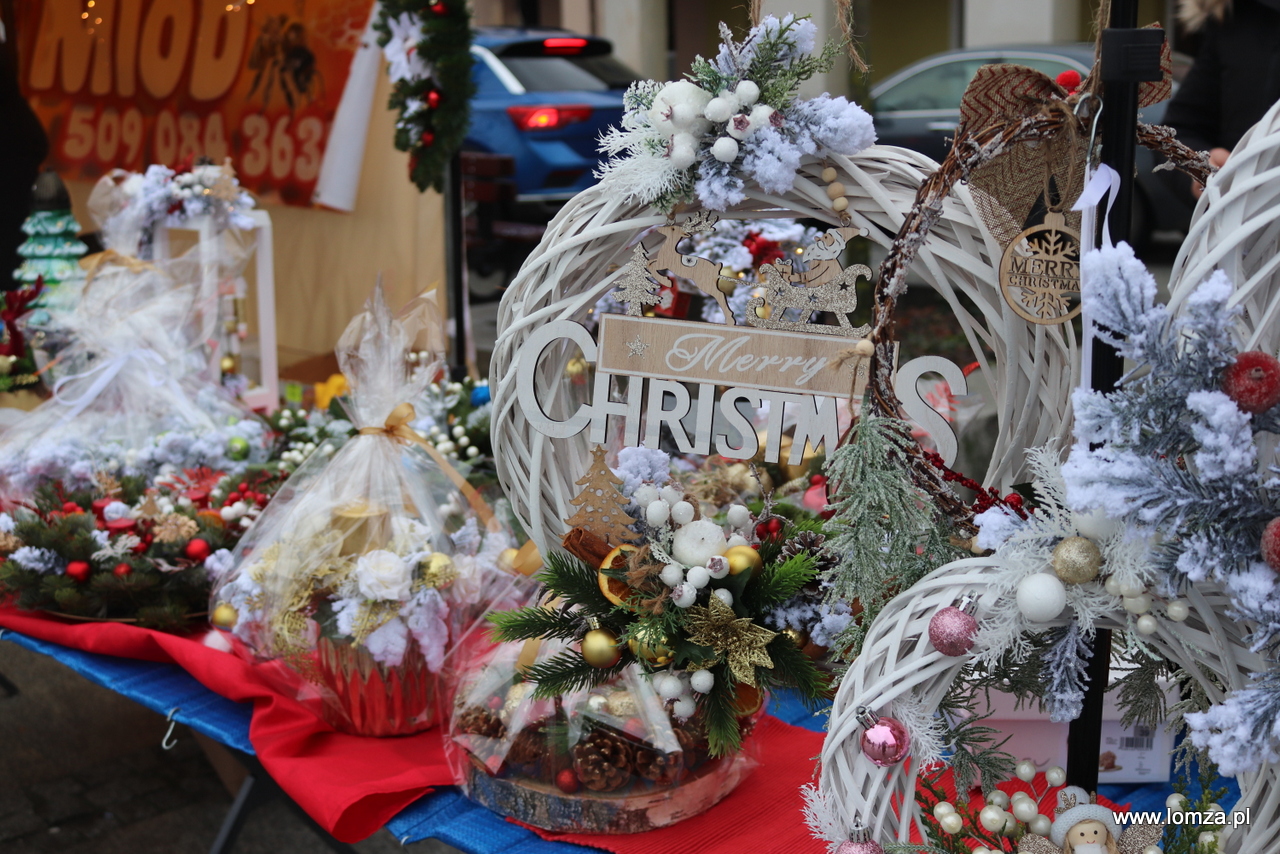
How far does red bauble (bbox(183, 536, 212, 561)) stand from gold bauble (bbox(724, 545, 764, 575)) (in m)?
1.06

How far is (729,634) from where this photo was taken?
112 cm

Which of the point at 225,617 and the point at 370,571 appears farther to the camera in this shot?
the point at 225,617

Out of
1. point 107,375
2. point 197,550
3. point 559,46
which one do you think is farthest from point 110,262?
point 559,46

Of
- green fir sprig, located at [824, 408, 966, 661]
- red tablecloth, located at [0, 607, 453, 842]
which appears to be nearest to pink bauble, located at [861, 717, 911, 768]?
green fir sprig, located at [824, 408, 966, 661]

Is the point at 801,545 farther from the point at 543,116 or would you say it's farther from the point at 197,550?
the point at 543,116

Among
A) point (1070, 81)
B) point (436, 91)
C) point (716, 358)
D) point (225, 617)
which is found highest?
point (436, 91)

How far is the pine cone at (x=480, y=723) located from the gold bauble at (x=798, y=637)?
350 mm

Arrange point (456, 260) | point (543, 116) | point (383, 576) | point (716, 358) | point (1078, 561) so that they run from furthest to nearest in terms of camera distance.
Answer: point (543, 116)
point (456, 260)
point (383, 576)
point (716, 358)
point (1078, 561)

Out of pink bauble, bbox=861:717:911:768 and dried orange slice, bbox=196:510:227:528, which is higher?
pink bauble, bbox=861:717:911:768

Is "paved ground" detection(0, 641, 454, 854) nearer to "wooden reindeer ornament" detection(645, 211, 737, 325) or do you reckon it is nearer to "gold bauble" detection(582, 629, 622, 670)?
"gold bauble" detection(582, 629, 622, 670)

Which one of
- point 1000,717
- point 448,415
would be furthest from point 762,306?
point 448,415

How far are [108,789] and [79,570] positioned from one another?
130cm

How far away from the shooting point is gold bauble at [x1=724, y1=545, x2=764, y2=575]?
45.1 inches

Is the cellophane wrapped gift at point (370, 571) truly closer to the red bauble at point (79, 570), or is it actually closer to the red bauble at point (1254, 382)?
the red bauble at point (79, 570)
